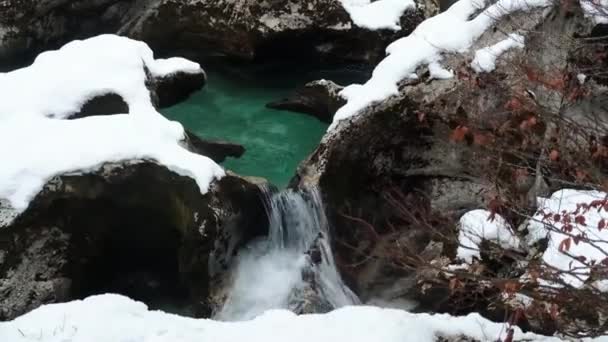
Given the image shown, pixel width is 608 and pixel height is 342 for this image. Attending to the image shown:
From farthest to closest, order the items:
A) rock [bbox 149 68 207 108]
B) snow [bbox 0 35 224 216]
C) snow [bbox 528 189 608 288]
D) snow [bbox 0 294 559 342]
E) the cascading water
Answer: rock [bbox 149 68 207 108] → the cascading water → snow [bbox 0 35 224 216] → snow [bbox 528 189 608 288] → snow [bbox 0 294 559 342]

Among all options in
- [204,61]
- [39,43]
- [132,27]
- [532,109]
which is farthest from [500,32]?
[39,43]

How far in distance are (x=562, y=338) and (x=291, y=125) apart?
6.29 metres

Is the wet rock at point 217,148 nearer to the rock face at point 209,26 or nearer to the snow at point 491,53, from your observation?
the rock face at point 209,26

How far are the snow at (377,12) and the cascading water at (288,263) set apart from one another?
4.22m

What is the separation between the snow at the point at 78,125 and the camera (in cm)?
675

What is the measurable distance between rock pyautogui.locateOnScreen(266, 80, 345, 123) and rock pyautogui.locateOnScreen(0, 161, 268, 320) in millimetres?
2676

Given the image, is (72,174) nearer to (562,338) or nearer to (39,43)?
(562,338)

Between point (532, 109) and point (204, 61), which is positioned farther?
point (204, 61)

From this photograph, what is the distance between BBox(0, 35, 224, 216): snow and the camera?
6.75 m

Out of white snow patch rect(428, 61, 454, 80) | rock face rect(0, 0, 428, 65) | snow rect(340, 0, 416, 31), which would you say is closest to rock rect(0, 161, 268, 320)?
white snow patch rect(428, 61, 454, 80)

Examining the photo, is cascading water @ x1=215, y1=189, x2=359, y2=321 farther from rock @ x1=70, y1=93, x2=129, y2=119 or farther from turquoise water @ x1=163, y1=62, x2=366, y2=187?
rock @ x1=70, y1=93, x2=129, y2=119

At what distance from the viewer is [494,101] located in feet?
26.3

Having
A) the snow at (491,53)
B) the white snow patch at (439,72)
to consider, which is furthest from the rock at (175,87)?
the snow at (491,53)

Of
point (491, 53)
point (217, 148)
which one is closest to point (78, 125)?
point (217, 148)
